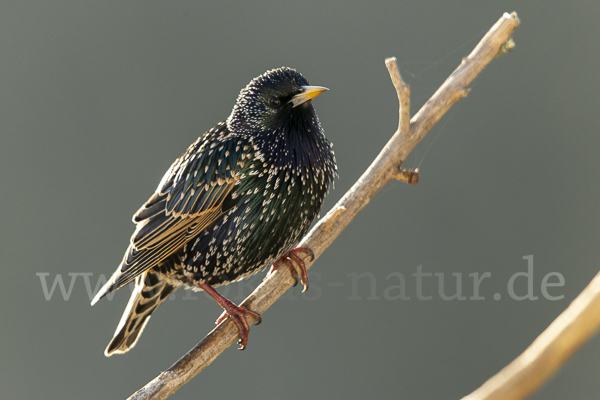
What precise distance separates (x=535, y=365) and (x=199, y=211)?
1.48 meters

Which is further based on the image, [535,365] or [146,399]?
[146,399]

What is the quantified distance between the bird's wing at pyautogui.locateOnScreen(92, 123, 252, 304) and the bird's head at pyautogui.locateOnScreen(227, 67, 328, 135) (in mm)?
81

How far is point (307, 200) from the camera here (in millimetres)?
2062

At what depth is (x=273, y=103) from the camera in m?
2.05

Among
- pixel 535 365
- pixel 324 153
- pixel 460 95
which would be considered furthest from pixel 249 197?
pixel 535 365

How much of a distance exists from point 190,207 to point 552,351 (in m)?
1.52

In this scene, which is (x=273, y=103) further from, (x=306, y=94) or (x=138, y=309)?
(x=138, y=309)

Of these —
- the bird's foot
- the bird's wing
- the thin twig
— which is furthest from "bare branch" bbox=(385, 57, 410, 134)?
the bird's foot

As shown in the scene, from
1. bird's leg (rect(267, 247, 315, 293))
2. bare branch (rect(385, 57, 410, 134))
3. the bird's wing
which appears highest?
bare branch (rect(385, 57, 410, 134))

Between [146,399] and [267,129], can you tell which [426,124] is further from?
[146,399]

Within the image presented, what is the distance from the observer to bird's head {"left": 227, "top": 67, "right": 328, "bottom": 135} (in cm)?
200

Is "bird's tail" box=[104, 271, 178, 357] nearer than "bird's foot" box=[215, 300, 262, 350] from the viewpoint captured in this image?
No

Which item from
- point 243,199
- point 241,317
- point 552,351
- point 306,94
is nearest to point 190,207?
point 243,199

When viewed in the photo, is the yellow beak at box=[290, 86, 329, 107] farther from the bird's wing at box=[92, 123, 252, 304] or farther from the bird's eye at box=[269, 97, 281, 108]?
the bird's wing at box=[92, 123, 252, 304]
